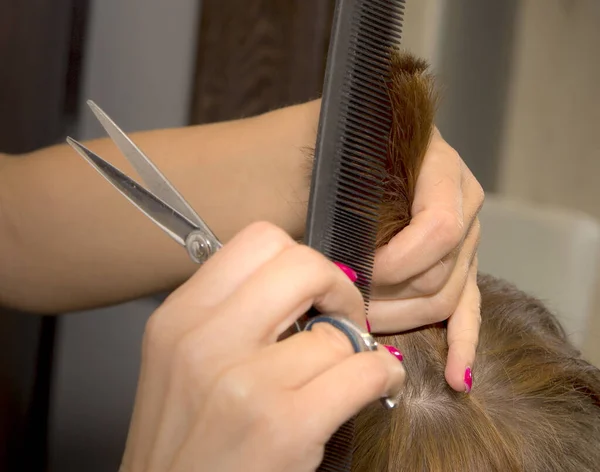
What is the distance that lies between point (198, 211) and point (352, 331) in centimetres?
36

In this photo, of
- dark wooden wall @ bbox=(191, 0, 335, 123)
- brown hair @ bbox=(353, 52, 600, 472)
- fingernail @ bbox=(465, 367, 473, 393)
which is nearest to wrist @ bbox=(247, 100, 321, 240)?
brown hair @ bbox=(353, 52, 600, 472)

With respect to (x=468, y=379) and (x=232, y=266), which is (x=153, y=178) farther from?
(x=468, y=379)

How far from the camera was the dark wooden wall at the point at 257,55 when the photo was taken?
1329 mm

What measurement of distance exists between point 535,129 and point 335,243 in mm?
1248

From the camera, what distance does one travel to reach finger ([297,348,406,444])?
16.5 inches

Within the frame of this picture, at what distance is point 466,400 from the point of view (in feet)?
2.12

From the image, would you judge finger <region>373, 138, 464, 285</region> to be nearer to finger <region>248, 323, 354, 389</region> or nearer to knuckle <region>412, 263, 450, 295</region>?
knuckle <region>412, 263, 450, 295</region>

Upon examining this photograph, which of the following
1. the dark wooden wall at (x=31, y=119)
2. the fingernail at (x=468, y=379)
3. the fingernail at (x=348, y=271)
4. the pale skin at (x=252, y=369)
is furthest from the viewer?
the dark wooden wall at (x=31, y=119)

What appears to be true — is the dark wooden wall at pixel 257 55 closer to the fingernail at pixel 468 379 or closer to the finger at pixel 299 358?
the fingernail at pixel 468 379

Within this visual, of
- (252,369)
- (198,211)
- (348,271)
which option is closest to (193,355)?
(252,369)

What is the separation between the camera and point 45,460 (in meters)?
1.28

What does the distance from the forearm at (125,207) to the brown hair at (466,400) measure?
13 cm

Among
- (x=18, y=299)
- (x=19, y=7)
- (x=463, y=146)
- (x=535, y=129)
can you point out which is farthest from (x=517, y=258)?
(x=19, y=7)

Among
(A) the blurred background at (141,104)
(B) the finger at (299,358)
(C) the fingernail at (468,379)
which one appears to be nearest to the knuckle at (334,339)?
(B) the finger at (299,358)
